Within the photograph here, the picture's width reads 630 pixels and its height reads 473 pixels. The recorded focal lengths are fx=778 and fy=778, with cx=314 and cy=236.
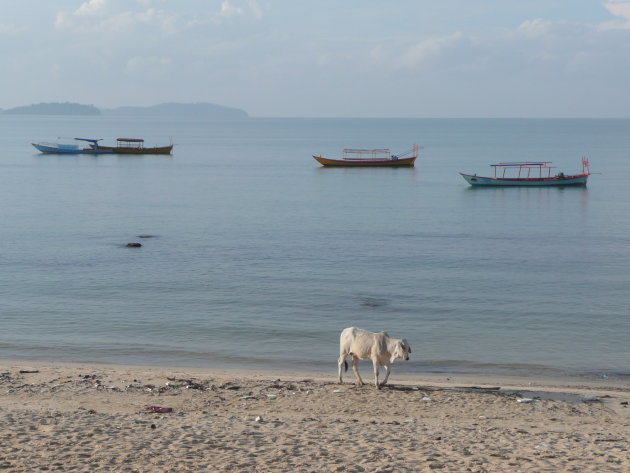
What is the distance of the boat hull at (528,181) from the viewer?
73.6 metres

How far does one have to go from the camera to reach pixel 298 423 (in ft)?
45.4

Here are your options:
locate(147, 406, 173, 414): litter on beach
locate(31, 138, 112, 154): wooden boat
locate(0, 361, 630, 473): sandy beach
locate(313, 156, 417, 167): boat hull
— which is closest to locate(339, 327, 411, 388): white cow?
locate(0, 361, 630, 473): sandy beach

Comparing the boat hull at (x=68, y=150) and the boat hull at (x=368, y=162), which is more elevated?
the boat hull at (x=68, y=150)

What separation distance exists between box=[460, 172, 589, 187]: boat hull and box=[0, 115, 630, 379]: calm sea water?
568cm

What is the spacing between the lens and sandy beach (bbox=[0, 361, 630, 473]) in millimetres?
11359

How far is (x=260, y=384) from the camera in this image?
17.4 metres

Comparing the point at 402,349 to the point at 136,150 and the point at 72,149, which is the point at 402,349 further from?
the point at 72,149

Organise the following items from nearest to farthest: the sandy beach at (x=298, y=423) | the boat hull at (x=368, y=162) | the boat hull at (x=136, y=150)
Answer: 1. the sandy beach at (x=298, y=423)
2. the boat hull at (x=368, y=162)
3. the boat hull at (x=136, y=150)

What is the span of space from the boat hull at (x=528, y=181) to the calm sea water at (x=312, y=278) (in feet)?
18.6

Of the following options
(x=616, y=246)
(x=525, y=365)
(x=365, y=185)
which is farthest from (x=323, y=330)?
(x=365, y=185)

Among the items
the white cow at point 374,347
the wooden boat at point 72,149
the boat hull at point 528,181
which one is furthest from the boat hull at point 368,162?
the white cow at point 374,347

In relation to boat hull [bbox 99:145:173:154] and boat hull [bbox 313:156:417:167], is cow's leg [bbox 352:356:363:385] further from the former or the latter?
boat hull [bbox 99:145:173:154]

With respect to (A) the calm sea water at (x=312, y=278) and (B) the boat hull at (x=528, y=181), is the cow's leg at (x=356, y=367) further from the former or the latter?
(B) the boat hull at (x=528, y=181)

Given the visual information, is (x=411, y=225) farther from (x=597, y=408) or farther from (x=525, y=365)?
(x=597, y=408)
